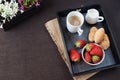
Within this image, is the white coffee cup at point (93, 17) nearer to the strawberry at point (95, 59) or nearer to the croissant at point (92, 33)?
the croissant at point (92, 33)

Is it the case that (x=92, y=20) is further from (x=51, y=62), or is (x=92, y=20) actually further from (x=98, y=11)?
(x=51, y=62)

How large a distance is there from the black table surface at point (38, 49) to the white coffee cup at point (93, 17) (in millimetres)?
64

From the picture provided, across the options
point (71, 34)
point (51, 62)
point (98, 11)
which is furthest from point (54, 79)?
point (98, 11)

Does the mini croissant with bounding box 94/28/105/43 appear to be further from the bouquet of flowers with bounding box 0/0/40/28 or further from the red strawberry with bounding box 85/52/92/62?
the bouquet of flowers with bounding box 0/0/40/28

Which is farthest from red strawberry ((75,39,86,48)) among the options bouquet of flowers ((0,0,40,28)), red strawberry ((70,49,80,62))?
bouquet of flowers ((0,0,40,28))

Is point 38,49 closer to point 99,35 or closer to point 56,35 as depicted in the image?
point 56,35

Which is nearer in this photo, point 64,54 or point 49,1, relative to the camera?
point 64,54

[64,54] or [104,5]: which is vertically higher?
[104,5]

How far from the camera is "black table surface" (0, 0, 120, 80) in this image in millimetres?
747

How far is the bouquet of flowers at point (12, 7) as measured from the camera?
2.52 ft

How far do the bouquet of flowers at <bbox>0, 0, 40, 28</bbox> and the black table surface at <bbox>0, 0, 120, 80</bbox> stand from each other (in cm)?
5

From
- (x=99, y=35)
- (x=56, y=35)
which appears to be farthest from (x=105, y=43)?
(x=56, y=35)

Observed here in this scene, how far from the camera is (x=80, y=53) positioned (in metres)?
0.76

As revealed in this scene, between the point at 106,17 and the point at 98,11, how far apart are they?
47 mm
